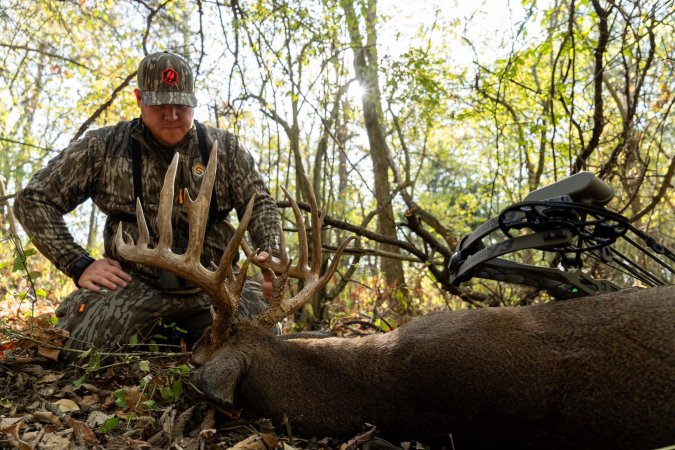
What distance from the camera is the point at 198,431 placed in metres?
3.03

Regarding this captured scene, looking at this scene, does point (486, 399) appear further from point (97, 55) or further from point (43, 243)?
point (97, 55)

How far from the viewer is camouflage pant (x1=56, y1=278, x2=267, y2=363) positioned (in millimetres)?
4141

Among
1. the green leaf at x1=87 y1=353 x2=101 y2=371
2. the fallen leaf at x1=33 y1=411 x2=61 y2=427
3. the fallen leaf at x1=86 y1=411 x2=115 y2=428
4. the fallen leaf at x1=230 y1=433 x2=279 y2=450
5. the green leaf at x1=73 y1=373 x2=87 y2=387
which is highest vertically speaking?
the green leaf at x1=87 y1=353 x2=101 y2=371

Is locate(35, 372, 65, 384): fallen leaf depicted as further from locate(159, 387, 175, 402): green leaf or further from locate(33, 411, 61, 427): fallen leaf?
locate(159, 387, 175, 402): green leaf

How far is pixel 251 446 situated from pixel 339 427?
0.44 meters

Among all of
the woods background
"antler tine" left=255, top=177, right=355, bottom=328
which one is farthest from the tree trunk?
"antler tine" left=255, top=177, right=355, bottom=328

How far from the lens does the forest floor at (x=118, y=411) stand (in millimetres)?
2809

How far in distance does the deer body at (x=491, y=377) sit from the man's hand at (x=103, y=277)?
4.90ft

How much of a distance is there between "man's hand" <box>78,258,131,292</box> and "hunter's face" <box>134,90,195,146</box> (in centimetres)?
109

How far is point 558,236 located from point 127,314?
10.1 ft

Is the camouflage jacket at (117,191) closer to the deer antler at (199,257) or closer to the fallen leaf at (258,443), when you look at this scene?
the deer antler at (199,257)

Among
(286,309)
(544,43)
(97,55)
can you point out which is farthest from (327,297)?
(97,55)

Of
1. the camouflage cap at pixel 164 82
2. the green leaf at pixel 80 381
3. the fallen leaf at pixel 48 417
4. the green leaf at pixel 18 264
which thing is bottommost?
the fallen leaf at pixel 48 417

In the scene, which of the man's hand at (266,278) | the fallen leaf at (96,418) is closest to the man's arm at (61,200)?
the man's hand at (266,278)
